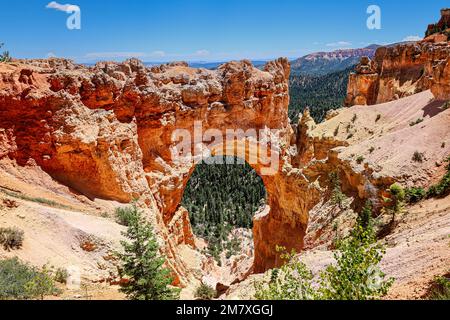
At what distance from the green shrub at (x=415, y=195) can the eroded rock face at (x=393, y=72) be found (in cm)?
2515

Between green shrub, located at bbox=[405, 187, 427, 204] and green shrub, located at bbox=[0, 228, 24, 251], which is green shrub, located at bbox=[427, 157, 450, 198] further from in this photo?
green shrub, located at bbox=[0, 228, 24, 251]

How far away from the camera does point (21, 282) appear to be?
33.6 feet

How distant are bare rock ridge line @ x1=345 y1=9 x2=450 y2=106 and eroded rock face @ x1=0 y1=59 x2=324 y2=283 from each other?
17.4 meters

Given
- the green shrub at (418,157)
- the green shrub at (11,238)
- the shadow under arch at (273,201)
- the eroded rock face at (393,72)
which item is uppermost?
the eroded rock face at (393,72)

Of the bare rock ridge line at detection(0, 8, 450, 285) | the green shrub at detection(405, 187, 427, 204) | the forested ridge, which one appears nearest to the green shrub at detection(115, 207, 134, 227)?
the bare rock ridge line at detection(0, 8, 450, 285)

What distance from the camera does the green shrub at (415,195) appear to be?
17.4 m

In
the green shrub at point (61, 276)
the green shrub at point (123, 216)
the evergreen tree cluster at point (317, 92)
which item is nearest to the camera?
the green shrub at point (61, 276)

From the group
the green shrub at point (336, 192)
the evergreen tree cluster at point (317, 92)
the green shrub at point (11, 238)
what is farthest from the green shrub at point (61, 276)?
the evergreen tree cluster at point (317, 92)

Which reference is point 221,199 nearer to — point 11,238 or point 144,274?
point 11,238

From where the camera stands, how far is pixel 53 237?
1456cm

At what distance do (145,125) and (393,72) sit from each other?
35.7m

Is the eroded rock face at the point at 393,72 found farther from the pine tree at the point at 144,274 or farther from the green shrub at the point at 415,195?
the pine tree at the point at 144,274

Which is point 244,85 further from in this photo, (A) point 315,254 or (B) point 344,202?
(A) point 315,254

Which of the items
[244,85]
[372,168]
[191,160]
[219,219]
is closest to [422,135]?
[372,168]
